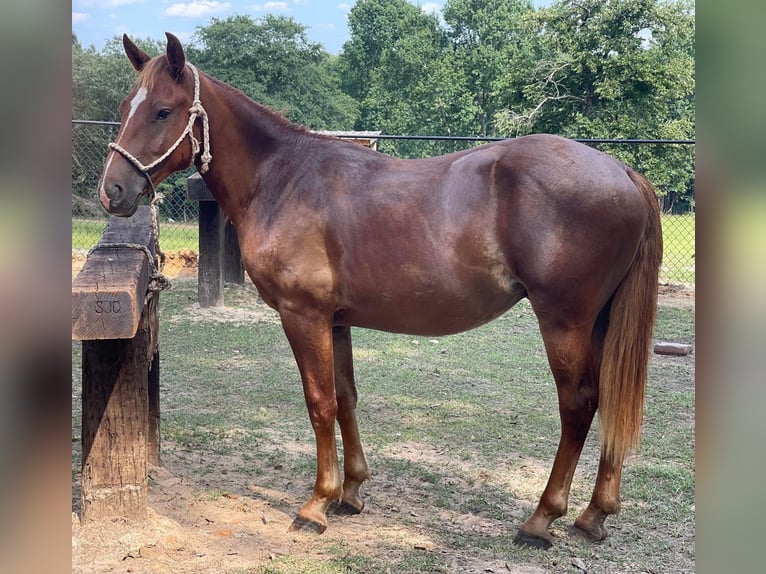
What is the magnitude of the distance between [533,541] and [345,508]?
935 mm

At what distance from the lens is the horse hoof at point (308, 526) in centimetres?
313

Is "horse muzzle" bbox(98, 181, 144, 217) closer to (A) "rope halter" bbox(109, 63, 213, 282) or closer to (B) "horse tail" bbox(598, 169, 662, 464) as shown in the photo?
(A) "rope halter" bbox(109, 63, 213, 282)

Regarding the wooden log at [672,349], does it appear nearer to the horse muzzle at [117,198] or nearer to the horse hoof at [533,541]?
the horse hoof at [533,541]

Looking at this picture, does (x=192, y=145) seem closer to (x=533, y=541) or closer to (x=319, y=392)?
(x=319, y=392)

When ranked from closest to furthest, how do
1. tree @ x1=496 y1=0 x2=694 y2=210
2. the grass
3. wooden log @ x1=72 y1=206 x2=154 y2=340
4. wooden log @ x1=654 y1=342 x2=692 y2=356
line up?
wooden log @ x1=72 y1=206 x2=154 y2=340 < wooden log @ x1=654 y1=342 x2=692 y2=356 < the grass < tree @ x1=496 y1=0 x2=694 y2=210

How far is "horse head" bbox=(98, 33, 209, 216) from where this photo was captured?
111 inches

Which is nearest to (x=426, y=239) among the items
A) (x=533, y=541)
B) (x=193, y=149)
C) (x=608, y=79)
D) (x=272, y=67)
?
(x=193, y=149)

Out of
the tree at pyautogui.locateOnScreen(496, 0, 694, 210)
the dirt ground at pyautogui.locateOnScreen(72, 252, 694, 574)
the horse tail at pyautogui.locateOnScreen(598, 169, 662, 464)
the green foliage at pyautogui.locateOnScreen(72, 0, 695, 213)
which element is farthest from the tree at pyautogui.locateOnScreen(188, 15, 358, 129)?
the horse tail at pyautogui.locateOnScreen(598, 169, 662, 464)

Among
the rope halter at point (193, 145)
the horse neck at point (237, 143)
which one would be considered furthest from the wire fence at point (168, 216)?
the rope halter at point (193, 145)

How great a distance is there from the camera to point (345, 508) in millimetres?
3381

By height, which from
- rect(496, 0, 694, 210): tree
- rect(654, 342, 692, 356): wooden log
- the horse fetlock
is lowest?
the horse fetlock

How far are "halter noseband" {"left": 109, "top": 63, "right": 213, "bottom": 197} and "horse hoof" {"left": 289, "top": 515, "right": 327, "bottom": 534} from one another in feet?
5.34
